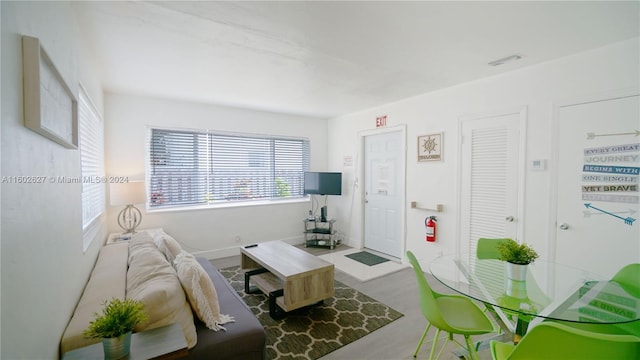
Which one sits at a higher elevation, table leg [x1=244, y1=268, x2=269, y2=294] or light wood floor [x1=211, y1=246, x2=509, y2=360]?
table leg [x1=244, y1=268, x2=269, y2=294]

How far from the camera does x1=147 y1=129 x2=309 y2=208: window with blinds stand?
417 cm

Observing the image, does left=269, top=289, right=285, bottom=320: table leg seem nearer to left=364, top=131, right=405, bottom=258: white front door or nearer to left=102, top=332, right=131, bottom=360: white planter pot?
left=102, top=332, right=131, bottom=360: white planter pot

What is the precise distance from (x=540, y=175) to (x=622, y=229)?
0.73 metres

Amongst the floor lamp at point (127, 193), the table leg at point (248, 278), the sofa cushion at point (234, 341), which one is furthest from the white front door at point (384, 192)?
the floor lamp at point (127, 193)

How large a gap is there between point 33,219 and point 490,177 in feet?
12.3

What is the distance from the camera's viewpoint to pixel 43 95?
1099 millimetres

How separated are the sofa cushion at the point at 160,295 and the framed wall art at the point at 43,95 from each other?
34.9 inches

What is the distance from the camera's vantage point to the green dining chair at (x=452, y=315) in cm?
174

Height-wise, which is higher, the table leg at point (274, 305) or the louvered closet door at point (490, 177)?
the louvered closet door at point (490, 177)

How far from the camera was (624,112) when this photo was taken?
2348mm

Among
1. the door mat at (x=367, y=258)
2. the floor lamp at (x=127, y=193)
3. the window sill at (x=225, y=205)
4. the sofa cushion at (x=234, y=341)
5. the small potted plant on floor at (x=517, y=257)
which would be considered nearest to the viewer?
the sofa cushion at (x=234, y=341)

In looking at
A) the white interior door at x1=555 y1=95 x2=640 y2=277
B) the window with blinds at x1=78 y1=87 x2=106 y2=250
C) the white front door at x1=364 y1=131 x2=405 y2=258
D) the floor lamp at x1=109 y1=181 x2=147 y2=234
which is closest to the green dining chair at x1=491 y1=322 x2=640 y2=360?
the white interior door at x1=555 y1=95 x2=640 y2=277

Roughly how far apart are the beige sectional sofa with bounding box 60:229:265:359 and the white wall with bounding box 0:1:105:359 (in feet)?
0.37

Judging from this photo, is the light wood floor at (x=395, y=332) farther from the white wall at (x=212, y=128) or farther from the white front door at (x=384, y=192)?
the white wall at (x=212, y=128)
